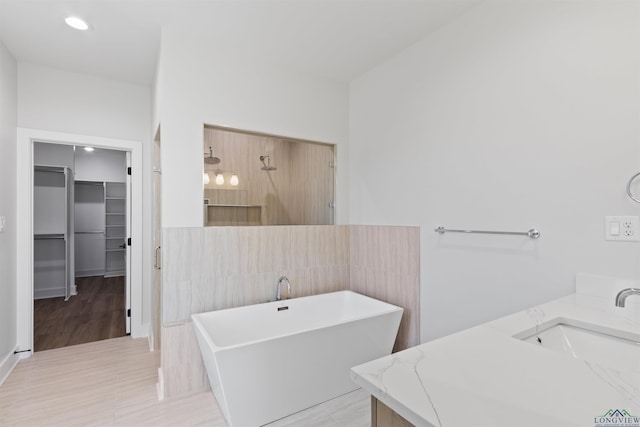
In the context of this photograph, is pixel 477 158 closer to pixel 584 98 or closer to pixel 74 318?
pixel 584 98

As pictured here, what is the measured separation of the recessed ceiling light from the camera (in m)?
2.22

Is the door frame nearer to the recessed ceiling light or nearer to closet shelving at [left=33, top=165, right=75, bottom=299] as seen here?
the recessed ceiling light

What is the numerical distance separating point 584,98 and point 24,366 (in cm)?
440

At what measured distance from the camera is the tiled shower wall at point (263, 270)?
2344 millimetres

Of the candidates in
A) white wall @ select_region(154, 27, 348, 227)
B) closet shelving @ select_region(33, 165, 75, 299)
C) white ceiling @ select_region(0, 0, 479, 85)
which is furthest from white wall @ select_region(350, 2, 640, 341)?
closet shelving @ select_region(33, 165, 75, 299)

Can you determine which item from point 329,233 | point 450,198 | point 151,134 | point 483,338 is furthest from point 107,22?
point 483,338

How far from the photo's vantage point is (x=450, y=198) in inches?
90.0

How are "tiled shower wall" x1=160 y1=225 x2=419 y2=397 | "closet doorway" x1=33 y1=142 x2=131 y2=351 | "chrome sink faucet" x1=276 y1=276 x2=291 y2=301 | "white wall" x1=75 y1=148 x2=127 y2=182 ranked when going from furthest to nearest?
"white wall" x1=75 y1=148 x2=127 y2=182 < "closet doorway" x1=33 y1=142 x2=131 y2=351 < "chrome sink faucet" x1=276 y1=276 x2=291 y2=301 < "tiled shower wall" x1=160 y1=225 x2=419 y2=397

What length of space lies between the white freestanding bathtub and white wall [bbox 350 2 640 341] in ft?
2.01

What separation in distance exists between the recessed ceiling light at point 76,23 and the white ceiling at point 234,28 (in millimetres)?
29

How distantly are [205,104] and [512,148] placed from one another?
218 cm

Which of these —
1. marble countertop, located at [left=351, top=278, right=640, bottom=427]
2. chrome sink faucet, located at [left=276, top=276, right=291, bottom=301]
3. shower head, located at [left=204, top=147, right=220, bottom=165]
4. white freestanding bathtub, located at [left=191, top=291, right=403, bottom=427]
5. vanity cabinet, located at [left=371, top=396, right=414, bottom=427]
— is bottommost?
white freestanding bathtub, located at [left=191, top=291, right=403, bottom=427]
